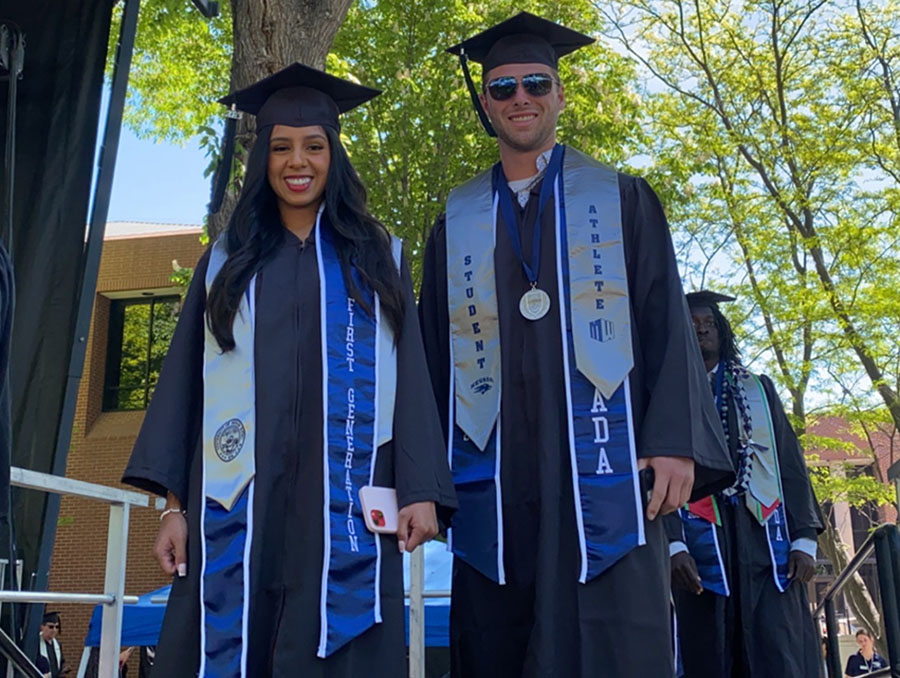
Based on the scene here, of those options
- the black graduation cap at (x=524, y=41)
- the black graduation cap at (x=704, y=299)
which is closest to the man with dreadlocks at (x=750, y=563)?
the black graduation cap at (x=704, y=299)

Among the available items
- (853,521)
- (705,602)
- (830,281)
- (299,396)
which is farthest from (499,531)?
(853,521)

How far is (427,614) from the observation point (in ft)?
29.1

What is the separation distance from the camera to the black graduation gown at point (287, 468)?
2566 mm

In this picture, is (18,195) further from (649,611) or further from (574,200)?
(649,611)

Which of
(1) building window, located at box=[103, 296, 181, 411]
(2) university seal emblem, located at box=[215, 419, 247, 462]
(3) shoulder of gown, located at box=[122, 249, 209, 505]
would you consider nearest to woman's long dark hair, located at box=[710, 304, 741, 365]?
(3) shoulder of gown, located at box=[122, 249, 209, 505]

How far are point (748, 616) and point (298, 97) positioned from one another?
294 cm

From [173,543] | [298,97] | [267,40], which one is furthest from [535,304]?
[267,40]

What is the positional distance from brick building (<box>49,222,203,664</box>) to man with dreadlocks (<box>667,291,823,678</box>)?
49.8 feet

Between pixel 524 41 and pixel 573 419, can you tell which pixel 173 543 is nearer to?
pixel 573 419

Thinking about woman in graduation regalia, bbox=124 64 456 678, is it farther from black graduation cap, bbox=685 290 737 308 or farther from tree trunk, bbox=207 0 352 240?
black graduation cap, bbox=685 290 737 308

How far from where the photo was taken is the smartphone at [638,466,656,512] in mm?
2734

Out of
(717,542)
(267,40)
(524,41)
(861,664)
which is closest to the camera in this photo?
(524,41)

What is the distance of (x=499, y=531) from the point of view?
2816 mm

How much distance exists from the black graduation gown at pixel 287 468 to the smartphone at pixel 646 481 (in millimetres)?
510
